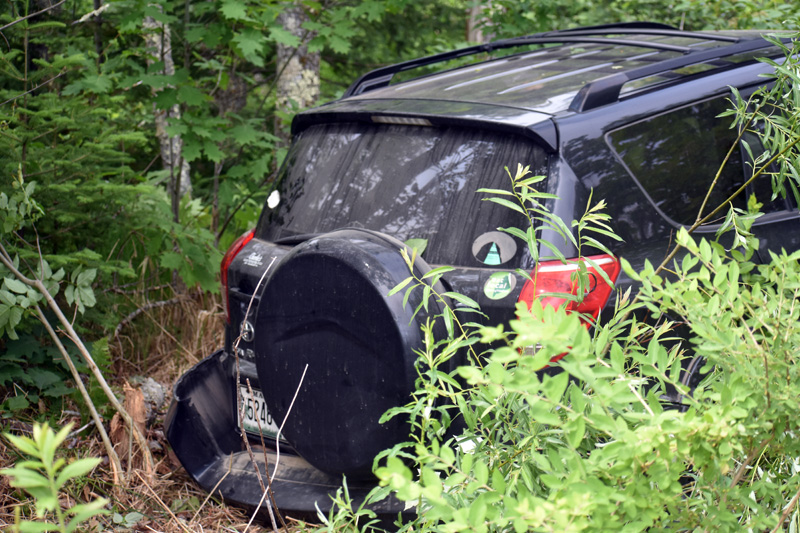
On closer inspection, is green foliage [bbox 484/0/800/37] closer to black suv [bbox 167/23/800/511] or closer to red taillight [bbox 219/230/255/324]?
black suv [bbox 167/23/800/511]

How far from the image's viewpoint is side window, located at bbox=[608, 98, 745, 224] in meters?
2.53

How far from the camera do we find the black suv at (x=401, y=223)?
230 centimetres

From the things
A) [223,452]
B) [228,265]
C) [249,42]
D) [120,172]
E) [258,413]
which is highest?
[249,42]

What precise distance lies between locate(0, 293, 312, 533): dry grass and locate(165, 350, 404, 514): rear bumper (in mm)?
122

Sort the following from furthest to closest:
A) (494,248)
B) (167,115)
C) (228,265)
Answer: (167,115) < (228,265) < (494,248)

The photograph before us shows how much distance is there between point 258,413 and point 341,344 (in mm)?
732

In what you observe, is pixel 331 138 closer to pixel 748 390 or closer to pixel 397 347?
pixel 397 347

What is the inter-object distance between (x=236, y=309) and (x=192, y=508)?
2.89 ft

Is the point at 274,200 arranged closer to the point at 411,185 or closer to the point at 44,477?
the point at 411,185

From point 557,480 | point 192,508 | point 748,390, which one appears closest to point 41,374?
point 192,508

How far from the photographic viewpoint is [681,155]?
105 inches

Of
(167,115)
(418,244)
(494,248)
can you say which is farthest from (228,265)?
(167,115)

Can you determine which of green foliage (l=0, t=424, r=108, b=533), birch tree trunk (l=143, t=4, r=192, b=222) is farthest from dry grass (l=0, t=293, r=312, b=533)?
green foliage (l=0, t=424, r=108, b=533)

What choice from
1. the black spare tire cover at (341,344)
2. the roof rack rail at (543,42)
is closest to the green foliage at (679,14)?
the roof rack rail at (543,42)
